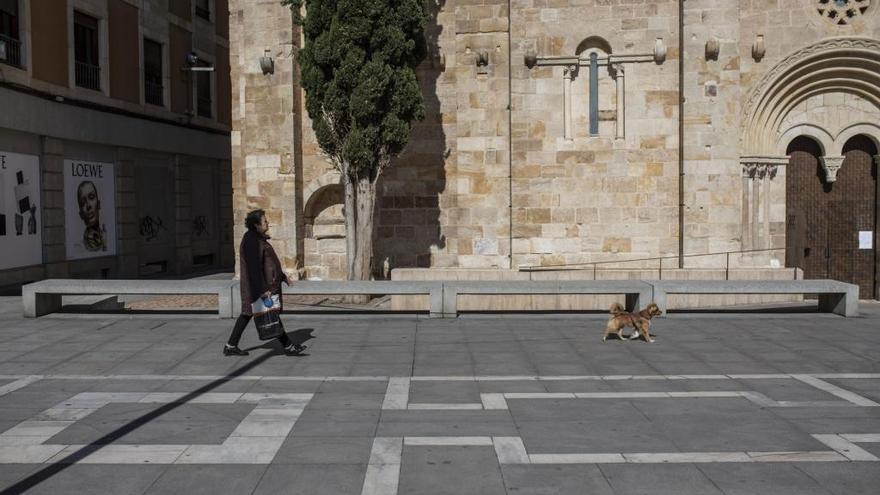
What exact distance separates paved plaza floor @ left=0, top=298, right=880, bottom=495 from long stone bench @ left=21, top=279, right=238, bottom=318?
0.92m

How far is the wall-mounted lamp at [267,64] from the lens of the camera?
1777cm

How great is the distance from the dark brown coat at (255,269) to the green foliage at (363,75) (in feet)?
21.2

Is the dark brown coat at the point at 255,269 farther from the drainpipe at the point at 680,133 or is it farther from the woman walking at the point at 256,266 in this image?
the drainpipe at the point at 680,133

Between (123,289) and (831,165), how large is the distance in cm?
1453

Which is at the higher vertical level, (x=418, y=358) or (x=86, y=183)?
(x=86, y=183)

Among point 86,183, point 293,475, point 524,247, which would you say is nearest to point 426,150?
point 524,247

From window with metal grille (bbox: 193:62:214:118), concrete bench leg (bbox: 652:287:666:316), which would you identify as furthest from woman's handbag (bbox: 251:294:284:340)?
window with metal grille (bbox: 193:62:214:118)

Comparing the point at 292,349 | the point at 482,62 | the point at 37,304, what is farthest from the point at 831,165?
the point at 37,304

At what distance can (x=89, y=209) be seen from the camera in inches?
877

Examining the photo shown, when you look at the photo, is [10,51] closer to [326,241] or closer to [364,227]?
[326,241]

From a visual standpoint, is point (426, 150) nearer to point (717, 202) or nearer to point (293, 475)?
point (717, 202)

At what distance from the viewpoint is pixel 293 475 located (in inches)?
207

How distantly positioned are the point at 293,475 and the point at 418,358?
157 inches

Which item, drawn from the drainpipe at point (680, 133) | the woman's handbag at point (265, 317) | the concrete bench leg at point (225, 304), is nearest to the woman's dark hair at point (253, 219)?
the woman's handbag at point (265, 317)
